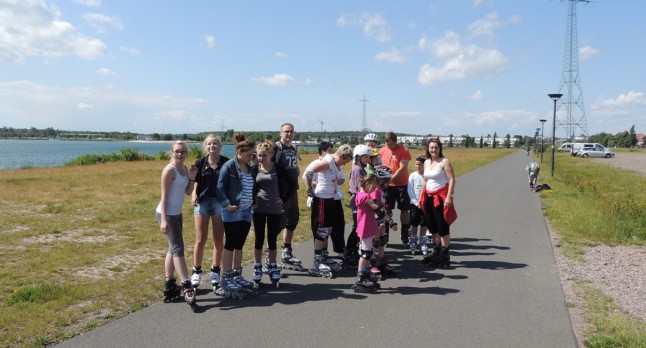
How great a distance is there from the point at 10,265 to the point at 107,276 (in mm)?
1664

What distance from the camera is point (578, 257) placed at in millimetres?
7328

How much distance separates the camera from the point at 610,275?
634 centimetres

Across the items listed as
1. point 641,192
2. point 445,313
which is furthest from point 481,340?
point 641,192

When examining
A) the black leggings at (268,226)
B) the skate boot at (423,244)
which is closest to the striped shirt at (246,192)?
the black leggings at (268,226)

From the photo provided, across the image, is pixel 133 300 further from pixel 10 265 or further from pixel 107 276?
pixel 10 265

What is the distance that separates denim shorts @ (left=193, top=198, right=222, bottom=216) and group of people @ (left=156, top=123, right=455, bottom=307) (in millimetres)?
11

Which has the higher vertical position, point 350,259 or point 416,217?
point 416,217

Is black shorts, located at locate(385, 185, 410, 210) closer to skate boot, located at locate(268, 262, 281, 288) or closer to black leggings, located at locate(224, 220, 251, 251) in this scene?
skate boot, located at locate(268, 262, 281, 288)

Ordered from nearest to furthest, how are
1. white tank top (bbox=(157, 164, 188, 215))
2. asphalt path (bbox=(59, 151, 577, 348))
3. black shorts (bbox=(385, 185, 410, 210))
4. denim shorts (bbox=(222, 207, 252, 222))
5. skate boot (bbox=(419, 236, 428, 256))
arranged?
asphalt path (bbox=(59, 151, 577, 348)) < white tank top (bbox=(157, 164, 188, 215)) < denim shorts (bbox=(222, 207, 252, 222)) < skate boot (bbox=(419, 236, 428, 256)) < black shorts (bbox=(385, 185, 410, 210))

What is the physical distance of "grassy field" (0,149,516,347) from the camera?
14.9ft

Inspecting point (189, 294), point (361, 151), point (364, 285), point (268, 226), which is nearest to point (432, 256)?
point (364, 285)

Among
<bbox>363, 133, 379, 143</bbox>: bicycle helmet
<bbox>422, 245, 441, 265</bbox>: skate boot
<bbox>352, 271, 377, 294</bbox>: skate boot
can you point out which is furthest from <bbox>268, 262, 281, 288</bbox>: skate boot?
<bbox>363, 133, 379, 143</bbox>: bicycle helmet

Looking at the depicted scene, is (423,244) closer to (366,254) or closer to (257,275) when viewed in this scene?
(366,254)

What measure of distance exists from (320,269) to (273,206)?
117 centimetres
